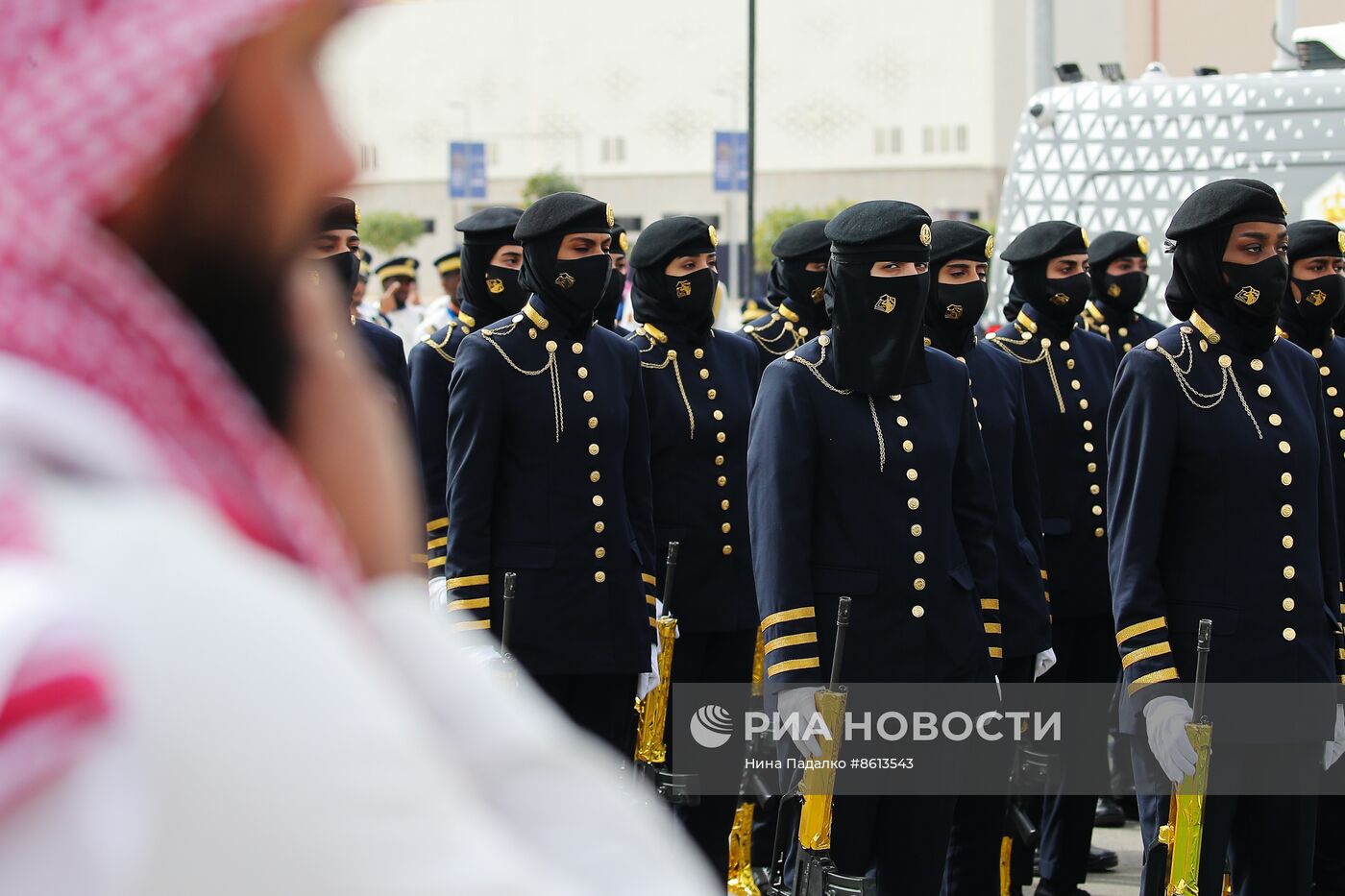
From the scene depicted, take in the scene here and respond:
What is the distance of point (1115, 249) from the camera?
8.62 metres

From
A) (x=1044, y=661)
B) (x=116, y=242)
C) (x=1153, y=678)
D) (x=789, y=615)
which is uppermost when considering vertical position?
(x=116, y=242)

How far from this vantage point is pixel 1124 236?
8.69 m

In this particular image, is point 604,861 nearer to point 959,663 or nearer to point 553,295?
point 959,663

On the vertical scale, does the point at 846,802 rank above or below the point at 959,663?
below

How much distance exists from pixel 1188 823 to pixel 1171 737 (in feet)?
0.82

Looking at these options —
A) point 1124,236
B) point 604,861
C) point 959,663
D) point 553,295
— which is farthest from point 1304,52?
point 604,861

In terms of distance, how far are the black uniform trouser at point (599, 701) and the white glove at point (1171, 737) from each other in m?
1.82

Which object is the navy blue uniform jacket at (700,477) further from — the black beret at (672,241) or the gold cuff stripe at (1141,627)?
the gold cuff stripe at (1141,627)

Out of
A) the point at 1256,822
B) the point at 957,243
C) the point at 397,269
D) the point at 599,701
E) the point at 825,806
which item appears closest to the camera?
the point at 825,806

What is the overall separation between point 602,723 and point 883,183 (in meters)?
58.7

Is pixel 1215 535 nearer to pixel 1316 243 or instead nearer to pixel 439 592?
pixel 439 592

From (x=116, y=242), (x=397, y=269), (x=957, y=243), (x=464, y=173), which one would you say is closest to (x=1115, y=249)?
(x=957, y=243)

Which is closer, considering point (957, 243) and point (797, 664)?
point (797, 664)

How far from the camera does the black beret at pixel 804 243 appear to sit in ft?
27.8
